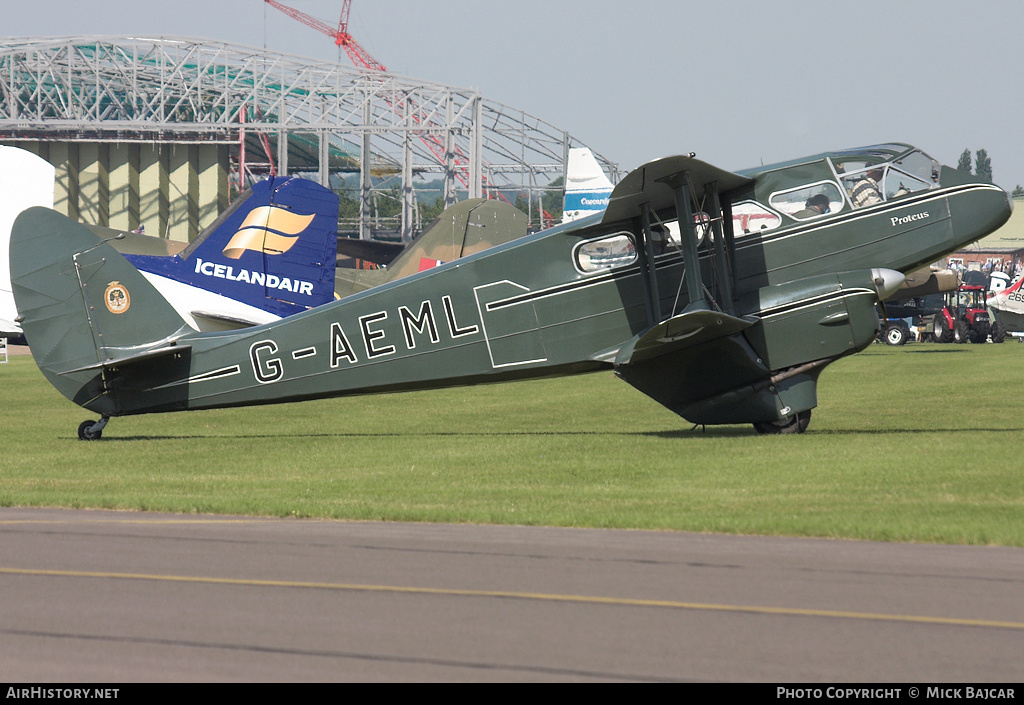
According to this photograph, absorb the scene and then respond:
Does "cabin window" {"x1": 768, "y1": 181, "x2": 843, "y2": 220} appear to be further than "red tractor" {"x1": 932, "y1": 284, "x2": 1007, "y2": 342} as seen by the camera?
No

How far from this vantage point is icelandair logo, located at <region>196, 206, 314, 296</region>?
22.2m

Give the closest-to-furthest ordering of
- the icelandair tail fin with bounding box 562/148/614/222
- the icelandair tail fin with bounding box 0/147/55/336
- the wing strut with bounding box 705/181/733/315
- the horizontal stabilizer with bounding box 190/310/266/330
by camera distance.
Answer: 1. the wing strut with bounding box 705/181/733/315
2. the horizontal stabilizer with bounding box 190/310/266/330
3. the icelandair tail fin with bounding box 0/147/55/336
4. the icelandair tail fin with bounding box 562/148/614/222

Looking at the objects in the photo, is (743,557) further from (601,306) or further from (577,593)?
(601,306)

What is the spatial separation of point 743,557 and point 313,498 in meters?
4.84

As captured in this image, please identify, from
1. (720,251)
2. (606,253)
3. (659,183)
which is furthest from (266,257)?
(720,251)

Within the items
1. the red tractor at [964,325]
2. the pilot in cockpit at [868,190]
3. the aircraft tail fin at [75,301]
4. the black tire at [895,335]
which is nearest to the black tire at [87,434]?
the aircraft tail fin at [75,301]

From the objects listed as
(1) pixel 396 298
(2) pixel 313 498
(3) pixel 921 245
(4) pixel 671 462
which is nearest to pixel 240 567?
(2) pixel 313 498

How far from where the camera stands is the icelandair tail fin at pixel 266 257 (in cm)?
2223

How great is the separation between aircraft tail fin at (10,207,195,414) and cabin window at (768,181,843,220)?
9230 millimetres

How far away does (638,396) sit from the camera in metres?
24.4

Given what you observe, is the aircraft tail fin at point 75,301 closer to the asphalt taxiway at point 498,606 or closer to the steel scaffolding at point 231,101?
the asphalt taxiway at point 498,606

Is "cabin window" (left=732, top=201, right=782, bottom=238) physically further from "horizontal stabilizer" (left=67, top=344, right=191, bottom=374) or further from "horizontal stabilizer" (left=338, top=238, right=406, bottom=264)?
"horizontal stabilizer" (left=338, top=238, right=406, bottom=264)

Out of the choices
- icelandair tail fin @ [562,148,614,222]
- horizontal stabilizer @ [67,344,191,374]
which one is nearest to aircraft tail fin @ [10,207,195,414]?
horizontal stabilizer @ [67,344,191,374]

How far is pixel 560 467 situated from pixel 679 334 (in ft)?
8.85
